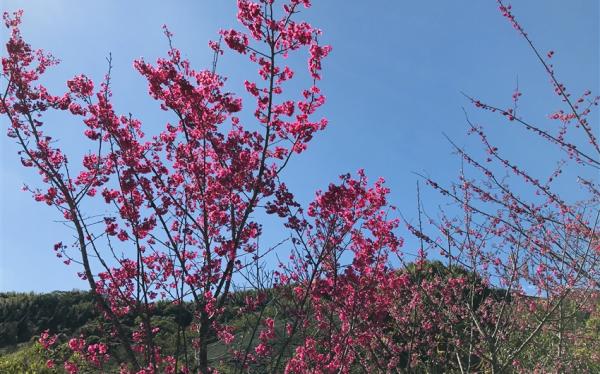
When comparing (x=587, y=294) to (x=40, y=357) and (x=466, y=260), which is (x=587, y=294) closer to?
(x=466, y=260)

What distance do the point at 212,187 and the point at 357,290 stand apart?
2.24 m

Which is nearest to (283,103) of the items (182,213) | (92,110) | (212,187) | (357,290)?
(212,187)

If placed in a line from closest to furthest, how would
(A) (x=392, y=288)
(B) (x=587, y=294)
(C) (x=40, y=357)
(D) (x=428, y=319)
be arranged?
(B) (x=587, y=294)
(A) (x=392, y=288)
(D) (x=428, y=319)
(C) (x=40, y=357)

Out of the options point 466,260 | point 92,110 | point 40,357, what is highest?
point 92,110

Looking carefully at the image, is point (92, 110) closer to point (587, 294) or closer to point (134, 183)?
point (134, 183)

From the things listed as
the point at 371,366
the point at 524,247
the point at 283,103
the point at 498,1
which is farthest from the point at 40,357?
the point at 498,1

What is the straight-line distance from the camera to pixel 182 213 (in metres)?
5.24

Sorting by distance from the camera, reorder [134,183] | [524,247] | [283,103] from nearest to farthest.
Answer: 1. [134,183]
2. [283,103]
3. [524,247]

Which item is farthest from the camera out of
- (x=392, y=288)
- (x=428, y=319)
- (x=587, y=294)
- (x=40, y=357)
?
(x=40, y=357)

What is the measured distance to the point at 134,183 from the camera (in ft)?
16.5

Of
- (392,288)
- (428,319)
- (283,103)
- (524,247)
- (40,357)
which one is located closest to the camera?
(283,103)

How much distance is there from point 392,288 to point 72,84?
15.8ft

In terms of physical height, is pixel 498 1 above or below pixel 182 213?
above

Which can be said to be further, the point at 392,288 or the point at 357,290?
the point at 392,288
